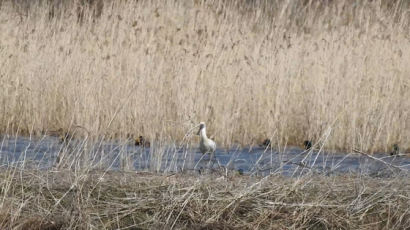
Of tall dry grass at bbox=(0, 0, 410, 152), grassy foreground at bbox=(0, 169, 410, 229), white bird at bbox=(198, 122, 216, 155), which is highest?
tall dry grass at bbox=(0, 0, 410, 152)

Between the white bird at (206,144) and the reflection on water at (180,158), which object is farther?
the white bird at (206,144)

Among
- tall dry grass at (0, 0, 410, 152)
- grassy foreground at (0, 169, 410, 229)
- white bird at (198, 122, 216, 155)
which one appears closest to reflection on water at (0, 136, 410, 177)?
white bird at (198, 122, 216, 155)

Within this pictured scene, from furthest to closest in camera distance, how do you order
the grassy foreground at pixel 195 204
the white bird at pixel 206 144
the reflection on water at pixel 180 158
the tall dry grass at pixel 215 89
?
the tall dry grass at pixel 215 89 → the white bird at pixel 206 144 → the reflection on water at pixel 180 158 → the grassy foreground at pixel 195 204

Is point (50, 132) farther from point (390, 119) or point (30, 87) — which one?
point (390, 119)

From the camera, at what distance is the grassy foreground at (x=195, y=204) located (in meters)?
5.13

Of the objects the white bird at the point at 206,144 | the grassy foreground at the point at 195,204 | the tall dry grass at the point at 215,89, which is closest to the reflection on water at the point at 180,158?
the white bird at the point at 206,144

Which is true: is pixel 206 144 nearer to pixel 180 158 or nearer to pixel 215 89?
pixel 180 158

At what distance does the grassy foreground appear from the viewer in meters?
5.13

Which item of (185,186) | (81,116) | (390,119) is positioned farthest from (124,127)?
(185,186)

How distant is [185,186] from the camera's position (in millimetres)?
5527

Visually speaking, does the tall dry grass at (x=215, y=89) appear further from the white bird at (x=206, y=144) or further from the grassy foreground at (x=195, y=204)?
the grassy foreground at (x=195, y=204)

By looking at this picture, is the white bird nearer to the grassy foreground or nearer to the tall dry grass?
the tall dry grass

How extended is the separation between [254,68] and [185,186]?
4357mm

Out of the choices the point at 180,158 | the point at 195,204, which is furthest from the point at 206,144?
the point at 195,204
